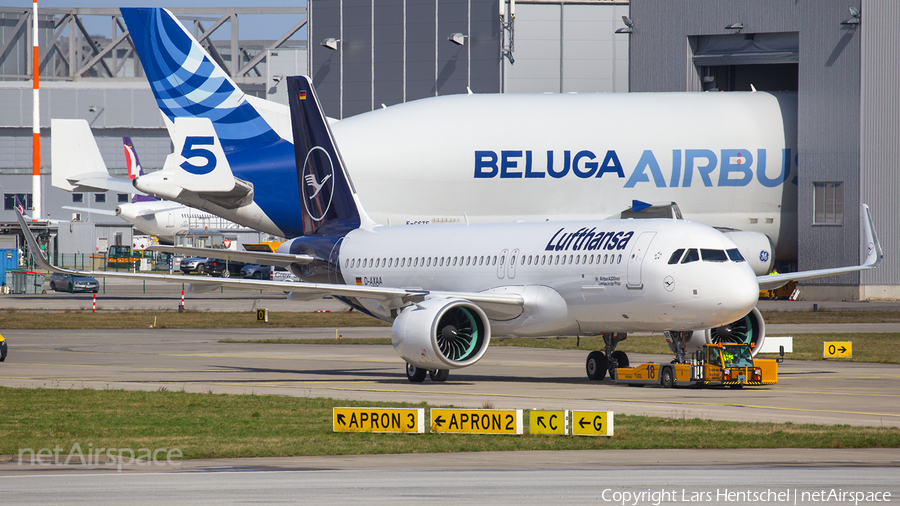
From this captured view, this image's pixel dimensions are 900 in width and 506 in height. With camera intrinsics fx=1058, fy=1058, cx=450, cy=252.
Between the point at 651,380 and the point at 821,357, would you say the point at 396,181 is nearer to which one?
the point at 821,357

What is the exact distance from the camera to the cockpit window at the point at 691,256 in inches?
872

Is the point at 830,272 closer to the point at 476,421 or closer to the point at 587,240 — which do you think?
the point at 587,240

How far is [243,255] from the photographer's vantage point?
91.4ft

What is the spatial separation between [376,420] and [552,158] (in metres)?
34.3

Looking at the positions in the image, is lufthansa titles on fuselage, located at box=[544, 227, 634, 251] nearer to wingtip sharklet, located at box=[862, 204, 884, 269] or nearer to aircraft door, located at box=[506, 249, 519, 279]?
aircraft door, located at box=[506, 249, 519, 279]

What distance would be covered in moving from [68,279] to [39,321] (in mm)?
24875

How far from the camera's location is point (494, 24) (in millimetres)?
74500

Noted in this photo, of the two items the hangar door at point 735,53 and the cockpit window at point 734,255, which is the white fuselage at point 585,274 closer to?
the cockpit window at point 734,255

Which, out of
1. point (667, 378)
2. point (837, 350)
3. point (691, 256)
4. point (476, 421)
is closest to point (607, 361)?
point (667, 378)

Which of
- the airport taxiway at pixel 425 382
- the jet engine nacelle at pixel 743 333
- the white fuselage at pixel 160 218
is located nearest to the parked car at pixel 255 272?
the white fuselage at pixel 160 218

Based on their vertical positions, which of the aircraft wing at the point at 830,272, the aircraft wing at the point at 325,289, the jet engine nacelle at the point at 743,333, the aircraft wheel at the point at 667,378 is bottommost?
the aircraft wheel at the point at 667,378

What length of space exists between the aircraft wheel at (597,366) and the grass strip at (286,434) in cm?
742

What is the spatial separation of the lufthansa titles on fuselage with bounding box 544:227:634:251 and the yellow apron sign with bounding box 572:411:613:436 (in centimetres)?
874

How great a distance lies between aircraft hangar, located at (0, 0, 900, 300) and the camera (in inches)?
2003
